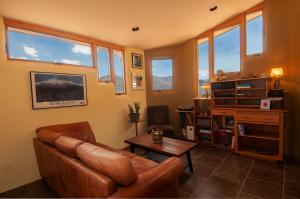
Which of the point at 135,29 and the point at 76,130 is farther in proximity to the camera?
the point at 135,29

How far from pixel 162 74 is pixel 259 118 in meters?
2.73

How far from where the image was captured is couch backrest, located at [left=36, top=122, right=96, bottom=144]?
2.65m

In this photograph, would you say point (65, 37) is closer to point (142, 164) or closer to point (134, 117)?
point (134, 117)

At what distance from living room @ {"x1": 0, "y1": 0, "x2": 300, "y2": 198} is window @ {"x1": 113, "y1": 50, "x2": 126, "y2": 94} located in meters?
0.03

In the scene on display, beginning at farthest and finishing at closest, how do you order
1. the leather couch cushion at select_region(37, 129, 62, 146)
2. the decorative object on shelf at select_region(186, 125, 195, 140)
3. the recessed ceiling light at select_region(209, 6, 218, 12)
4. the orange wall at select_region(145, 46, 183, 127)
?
the orange wall at select_region(145, 46, 183, 127), the decorative object on shelf at select_region(186, 125, 195, 140), the recessed ceiling light at select_region(209, 6, 218, 12), the leather couch cushion at select_region(37, 129, 62, 146)

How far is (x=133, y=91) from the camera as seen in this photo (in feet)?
13.9

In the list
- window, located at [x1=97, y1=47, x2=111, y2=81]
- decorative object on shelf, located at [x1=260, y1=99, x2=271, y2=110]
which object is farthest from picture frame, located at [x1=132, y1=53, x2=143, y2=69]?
decorative object on shelf, located at [x1=260, y1=99, x2=271, y2=110]

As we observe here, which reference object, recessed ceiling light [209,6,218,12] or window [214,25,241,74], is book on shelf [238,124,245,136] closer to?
window [214,25,241,74]

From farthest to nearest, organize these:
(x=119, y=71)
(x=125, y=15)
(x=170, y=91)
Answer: (x=170, y=91)
(x=119, y=71)
(x=125, y=15)

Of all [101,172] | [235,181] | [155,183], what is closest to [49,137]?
[101,172]

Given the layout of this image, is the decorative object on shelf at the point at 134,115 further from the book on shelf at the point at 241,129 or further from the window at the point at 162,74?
the book on shelf at the point at 241,129

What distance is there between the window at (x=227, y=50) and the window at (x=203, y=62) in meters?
0.25

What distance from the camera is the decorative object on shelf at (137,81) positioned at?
4246 mm

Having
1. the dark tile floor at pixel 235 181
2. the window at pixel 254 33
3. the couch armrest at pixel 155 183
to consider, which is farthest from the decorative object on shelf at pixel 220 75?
the couch armrest at pixel 155 183
